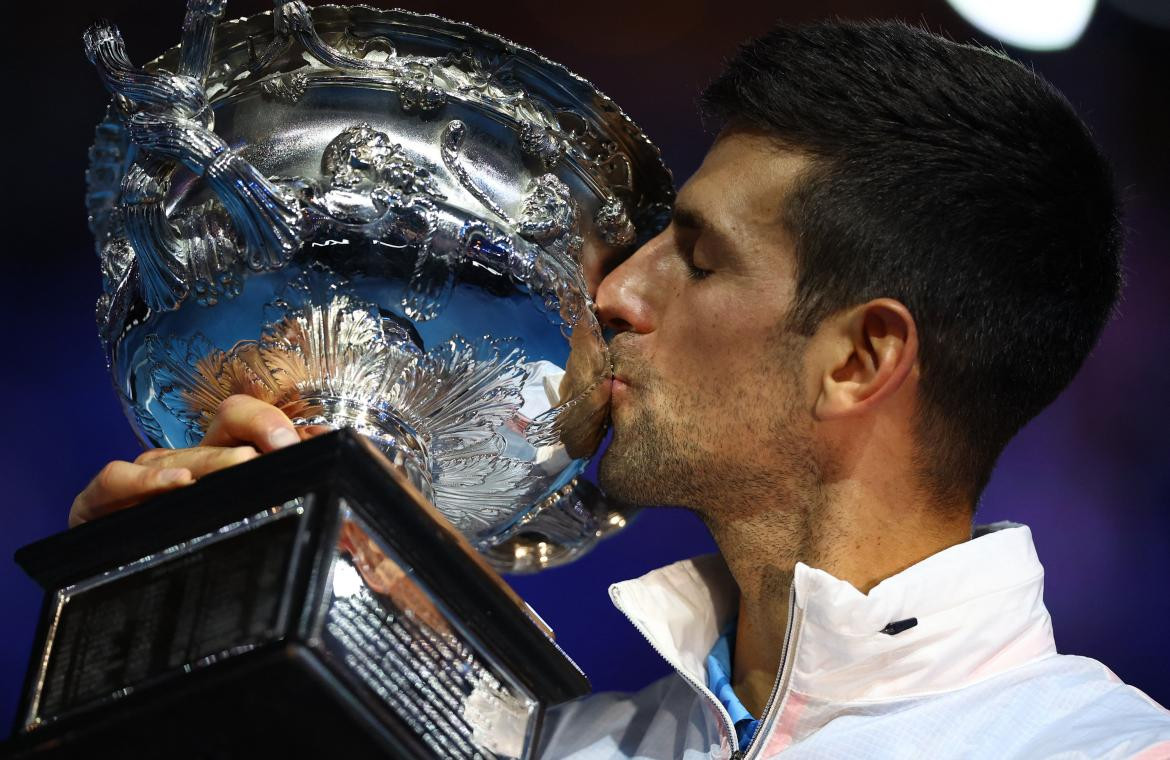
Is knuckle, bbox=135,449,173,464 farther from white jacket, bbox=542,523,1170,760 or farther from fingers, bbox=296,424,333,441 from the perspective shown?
white jacket, bbox=542,523,1170,760

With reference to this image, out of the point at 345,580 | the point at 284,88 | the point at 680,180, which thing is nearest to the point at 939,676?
the point at 345,580

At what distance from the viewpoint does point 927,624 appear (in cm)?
135

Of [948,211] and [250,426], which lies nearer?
[250,426]

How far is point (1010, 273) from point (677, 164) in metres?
0.92

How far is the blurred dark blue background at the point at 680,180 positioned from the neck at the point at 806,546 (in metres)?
0.73

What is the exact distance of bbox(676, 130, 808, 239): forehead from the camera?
1.45m

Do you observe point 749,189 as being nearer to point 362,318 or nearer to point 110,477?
point 362,318

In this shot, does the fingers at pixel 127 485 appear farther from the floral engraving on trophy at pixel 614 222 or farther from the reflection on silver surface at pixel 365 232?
the floral engraving on trophy at pixel 614 222

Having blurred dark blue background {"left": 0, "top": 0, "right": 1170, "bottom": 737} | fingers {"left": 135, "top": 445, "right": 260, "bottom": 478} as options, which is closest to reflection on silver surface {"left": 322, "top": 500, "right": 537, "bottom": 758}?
fingers {"left": 135, "top": 445, "right": 260, "bottom": 478}

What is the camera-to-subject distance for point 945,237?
4.66ft

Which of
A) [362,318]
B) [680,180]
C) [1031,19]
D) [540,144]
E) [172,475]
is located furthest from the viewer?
[680,180]

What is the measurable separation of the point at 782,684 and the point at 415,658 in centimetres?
53

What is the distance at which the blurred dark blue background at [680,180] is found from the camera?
204 cm

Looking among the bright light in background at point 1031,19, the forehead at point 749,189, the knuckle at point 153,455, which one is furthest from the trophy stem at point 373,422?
the bright light in background at point 1031,19
